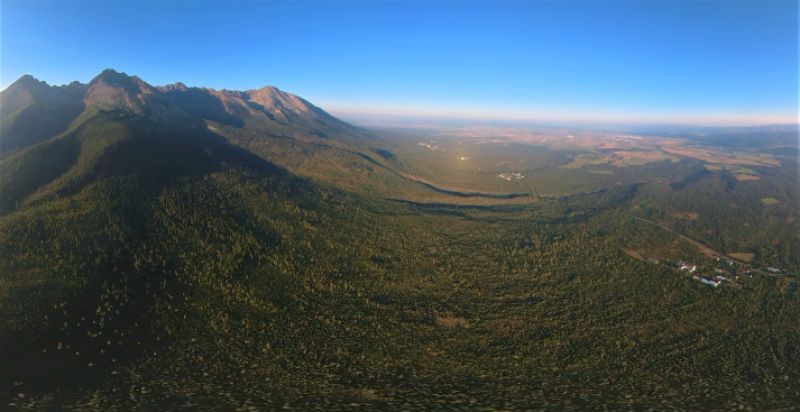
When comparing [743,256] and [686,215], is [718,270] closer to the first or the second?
[743,256]

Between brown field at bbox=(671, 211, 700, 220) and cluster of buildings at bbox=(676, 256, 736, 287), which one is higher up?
brown field at bbox=(671, 211, 700, 220)

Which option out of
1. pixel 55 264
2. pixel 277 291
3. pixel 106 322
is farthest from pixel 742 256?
pixel 55 264

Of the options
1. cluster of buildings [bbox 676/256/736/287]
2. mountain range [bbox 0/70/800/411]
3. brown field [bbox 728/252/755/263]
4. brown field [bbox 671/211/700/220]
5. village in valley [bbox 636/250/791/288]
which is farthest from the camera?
brown field [bbox 671/211/700/220]

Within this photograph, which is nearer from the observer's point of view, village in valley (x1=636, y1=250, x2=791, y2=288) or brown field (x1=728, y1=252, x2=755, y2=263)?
village in valley (x1=636, y1=250, x2=791, y2=288)

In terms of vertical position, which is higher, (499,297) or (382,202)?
(382,202)

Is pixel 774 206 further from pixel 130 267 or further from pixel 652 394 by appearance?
pixel 130 267

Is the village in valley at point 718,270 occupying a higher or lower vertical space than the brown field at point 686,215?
lower

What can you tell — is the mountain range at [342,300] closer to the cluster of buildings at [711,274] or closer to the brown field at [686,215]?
the cluster of buildings at [711,274]

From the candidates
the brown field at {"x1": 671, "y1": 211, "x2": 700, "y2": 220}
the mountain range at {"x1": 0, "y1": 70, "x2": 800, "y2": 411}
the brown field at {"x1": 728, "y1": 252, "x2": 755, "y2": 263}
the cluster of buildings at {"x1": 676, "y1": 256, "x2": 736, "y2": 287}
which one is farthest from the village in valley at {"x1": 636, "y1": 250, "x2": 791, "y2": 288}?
the brown field at {"x1": 671, "y1": 211, "x2": 700, "y2": 220}

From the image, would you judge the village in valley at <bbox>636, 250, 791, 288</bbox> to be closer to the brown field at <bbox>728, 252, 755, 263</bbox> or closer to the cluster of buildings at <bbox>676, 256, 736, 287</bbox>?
the cluster of buildings at <bbox>676, 256, 736, 287</bbox>

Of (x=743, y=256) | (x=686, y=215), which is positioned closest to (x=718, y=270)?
(x=743, y=256)

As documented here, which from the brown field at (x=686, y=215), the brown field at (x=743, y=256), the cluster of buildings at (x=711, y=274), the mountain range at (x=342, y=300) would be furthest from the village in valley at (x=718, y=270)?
the brown field at (x=686, y=215)
